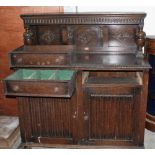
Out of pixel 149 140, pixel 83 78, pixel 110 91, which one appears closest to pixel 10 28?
pixel 83 78

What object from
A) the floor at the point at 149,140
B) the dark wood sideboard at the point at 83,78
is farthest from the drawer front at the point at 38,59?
the floor at the point at 149,140

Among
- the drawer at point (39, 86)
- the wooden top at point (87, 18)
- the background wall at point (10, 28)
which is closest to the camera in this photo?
the drawer at point (39, 86)

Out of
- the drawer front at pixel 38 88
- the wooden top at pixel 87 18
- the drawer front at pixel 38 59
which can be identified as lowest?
the drawer front at pixel 38 88

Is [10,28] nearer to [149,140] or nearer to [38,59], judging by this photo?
[38,59]

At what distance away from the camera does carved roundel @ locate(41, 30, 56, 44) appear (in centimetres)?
301

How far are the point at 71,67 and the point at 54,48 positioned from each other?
1.00ft

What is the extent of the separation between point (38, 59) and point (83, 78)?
1.61ft

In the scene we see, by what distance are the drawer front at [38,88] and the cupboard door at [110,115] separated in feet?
Answer: 1.30

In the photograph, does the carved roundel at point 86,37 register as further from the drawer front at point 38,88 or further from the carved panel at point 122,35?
the drawer front at point 38,88

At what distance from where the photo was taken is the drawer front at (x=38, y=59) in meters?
2.56

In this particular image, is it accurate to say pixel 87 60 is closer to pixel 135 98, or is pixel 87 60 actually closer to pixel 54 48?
pixel 54 48

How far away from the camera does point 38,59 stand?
2.60m

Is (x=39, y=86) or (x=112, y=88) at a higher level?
(x=39, y=86)

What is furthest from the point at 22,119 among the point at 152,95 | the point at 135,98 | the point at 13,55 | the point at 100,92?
the point at 152,95
